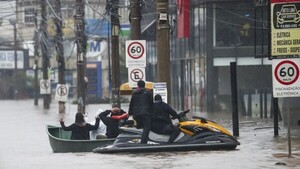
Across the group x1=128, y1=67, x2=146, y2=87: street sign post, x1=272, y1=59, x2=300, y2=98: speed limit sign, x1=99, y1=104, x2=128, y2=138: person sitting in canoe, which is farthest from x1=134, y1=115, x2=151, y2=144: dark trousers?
x1=128, y1=67, x2=146, y2=87: street sign post

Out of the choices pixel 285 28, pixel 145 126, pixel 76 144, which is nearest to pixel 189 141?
pixel 145 126

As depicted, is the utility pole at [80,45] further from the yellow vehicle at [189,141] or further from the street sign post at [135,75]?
the yellow vehicle at [189,141]

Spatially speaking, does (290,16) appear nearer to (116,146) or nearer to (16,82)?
(116,146)

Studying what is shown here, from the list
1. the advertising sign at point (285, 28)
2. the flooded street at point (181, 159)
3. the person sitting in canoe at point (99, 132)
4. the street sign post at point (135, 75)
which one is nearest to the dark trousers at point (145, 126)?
the flooded street at point (181, 159)

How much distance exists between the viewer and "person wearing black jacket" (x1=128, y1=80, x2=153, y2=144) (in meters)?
16.5

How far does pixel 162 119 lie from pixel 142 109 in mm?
505

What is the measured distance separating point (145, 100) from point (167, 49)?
3.42m

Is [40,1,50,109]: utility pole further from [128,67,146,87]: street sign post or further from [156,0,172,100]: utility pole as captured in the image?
[156,0,172,100]: utility pole

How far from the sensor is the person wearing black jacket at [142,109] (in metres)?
16.5

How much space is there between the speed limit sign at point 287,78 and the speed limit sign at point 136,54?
18.3 ft

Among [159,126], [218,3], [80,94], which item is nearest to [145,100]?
[159,126]

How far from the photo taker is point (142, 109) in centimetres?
1666

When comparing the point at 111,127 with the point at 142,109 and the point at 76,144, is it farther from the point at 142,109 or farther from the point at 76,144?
the point at 142,109

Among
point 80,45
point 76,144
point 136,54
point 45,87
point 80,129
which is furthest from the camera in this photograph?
point 45,87
